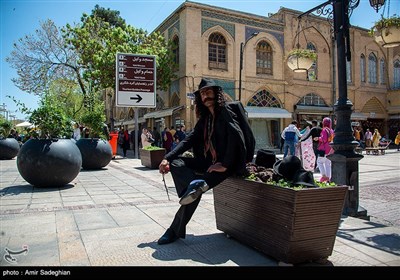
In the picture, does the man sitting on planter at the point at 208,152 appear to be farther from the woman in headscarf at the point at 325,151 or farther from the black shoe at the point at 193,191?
the woman in headscarf at the point at 325,151

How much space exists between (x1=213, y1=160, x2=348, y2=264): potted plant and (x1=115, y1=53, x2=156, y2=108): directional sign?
12.6 m

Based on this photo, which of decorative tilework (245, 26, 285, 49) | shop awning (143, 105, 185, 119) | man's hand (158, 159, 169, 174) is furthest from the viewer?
decorative tilework (245, 26, 285, 49)

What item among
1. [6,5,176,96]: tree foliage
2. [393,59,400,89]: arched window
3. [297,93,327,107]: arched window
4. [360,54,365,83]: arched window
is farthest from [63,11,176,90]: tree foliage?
[393,59,400,89]: arched window

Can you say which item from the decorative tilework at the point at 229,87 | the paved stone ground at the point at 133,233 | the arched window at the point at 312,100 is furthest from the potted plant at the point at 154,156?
the arched window at the point at 312,100

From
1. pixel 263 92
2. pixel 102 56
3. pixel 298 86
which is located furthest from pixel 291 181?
pixel 298 86

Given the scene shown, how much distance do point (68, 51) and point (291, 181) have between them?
2581cm

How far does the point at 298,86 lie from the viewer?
86.6 ft

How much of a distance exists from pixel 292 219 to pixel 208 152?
52.9 inches

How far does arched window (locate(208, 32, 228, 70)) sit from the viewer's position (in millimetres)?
23391

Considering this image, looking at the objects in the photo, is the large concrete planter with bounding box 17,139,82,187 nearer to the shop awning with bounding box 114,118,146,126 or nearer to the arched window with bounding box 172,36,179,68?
the arched window with bounding box 172,36,179,68

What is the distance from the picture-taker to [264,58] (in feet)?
82.9

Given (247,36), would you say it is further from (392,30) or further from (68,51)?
(392,30)

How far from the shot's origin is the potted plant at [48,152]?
7191mm
